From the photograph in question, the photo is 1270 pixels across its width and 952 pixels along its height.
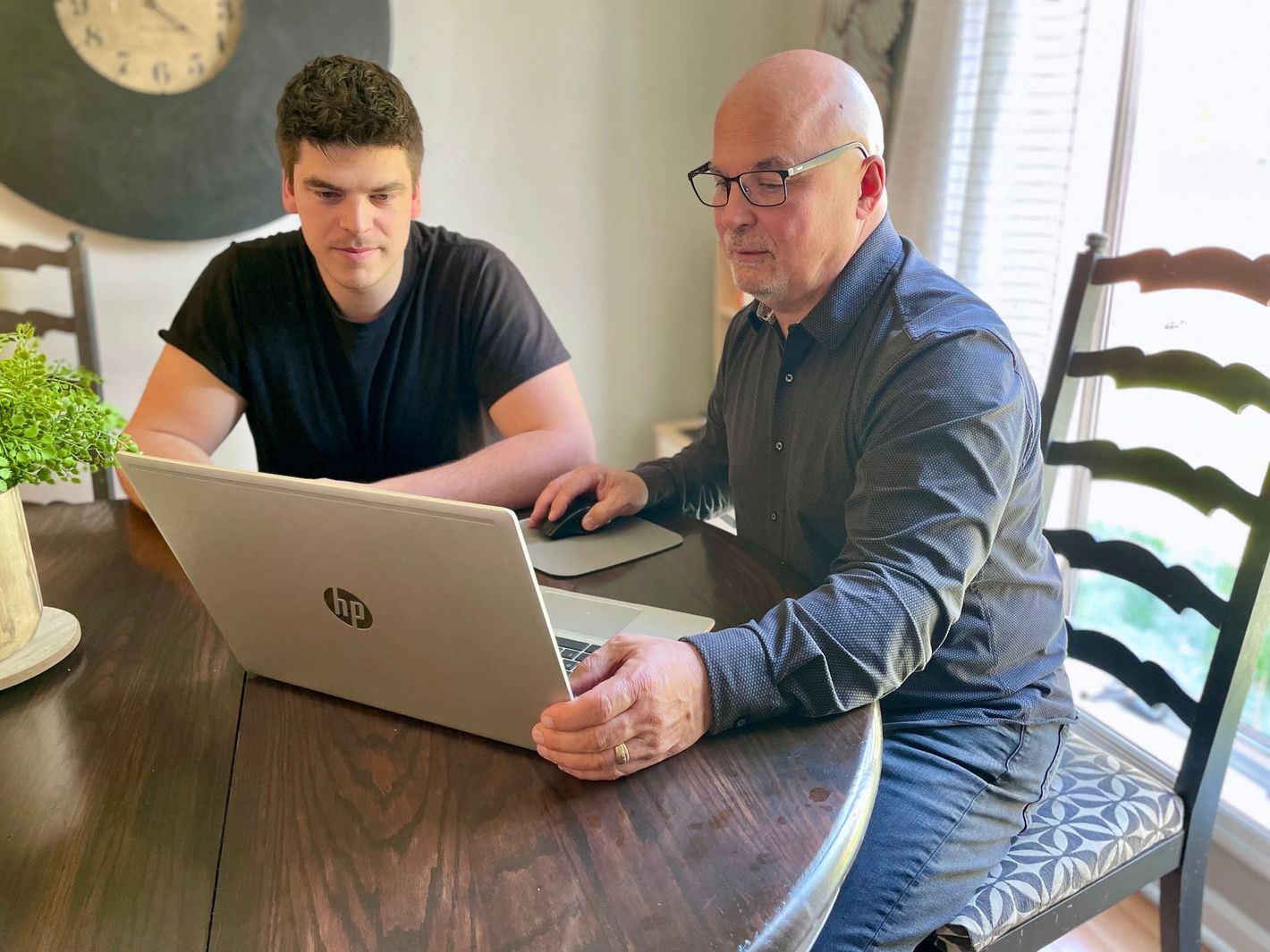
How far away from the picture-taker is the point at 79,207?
214cm

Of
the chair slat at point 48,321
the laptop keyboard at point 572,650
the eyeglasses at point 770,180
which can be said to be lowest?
the laptop keyboard at point 572,650

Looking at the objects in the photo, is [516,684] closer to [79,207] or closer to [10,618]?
[10,618]

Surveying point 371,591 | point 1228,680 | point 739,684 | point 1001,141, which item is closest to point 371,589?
point 371,591

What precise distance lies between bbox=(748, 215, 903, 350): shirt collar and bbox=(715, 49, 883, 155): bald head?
0.41 ft

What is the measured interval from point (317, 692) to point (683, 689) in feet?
1.19


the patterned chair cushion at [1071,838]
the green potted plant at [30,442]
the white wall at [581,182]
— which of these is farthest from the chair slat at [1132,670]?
the white wall at [581,182]

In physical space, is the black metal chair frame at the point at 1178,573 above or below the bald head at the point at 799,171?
below

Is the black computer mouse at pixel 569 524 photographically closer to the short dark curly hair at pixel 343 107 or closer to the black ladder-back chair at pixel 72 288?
the short dark curly hair at pixel 343 107

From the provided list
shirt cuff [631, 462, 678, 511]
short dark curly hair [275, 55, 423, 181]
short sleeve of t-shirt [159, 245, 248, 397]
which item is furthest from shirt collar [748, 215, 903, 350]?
short sleeve of t-shirt [159, 245, 248, 397]

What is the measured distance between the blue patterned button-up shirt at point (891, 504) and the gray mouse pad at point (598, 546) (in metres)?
0.09

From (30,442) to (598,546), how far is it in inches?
25.2

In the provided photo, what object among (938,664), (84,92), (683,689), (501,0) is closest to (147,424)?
(84,92)

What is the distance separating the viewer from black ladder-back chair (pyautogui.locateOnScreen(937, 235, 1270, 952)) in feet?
3.53

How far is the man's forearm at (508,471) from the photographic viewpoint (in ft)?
4.71
